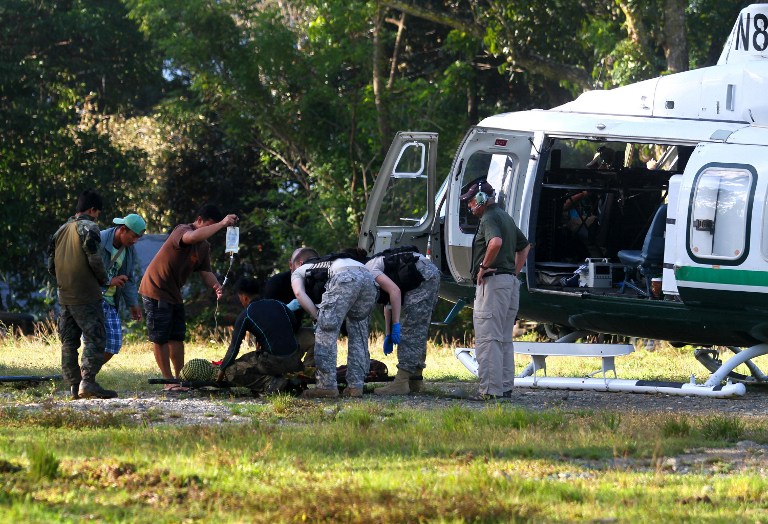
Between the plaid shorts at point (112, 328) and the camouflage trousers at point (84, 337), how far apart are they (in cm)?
21

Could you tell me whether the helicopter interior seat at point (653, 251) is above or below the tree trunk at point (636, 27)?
below

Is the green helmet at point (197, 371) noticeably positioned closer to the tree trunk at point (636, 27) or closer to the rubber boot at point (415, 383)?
the rubber boot at point (415, 383)

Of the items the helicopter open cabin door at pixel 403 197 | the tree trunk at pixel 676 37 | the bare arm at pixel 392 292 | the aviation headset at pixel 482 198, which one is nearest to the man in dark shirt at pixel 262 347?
the bare arm at pixel 392 292

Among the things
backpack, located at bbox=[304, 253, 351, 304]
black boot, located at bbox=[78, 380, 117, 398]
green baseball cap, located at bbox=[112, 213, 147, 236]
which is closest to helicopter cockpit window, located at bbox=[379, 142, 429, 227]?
backpack, located at bbox=[304, 253, 351, 304]

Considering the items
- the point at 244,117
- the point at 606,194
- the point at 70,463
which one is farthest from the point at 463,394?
the point at 244,117

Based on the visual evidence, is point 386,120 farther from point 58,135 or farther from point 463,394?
point 463,394

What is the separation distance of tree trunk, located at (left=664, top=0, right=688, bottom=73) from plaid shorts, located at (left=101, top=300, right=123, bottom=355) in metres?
14.0

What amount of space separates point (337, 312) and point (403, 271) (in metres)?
0.87

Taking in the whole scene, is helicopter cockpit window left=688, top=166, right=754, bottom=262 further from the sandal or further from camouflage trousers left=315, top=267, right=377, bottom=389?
the sandal

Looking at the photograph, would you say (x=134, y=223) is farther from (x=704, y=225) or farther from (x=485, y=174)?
(x=704, y=225)

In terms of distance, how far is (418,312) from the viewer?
1213 centimetres

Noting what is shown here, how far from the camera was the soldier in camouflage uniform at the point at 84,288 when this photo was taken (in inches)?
441

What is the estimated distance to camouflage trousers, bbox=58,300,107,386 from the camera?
11.2 meters

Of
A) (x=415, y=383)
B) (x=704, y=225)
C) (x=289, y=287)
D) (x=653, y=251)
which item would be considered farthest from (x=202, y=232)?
(x=704, y=225)
